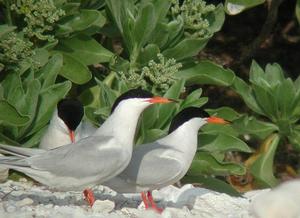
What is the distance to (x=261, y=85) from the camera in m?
6.47

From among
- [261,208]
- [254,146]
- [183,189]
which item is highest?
[261,208]

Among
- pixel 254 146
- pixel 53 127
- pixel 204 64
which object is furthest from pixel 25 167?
pixel 254 146

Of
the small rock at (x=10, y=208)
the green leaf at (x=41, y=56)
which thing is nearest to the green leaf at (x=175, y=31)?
the green leaf at (x=41, y=56)

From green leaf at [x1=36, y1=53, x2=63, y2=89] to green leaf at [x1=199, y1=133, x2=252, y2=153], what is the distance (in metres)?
1.03

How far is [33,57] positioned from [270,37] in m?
3.37

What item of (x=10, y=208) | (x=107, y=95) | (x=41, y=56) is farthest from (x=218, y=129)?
(x=10, y=208)

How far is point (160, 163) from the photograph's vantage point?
193 inches

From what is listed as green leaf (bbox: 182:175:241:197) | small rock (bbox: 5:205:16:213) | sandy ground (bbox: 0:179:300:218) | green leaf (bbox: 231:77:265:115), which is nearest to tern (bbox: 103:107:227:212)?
sandy ground (bbox: 0:179:300:218)

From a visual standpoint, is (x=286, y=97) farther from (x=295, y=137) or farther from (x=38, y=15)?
(x=38, y=15)

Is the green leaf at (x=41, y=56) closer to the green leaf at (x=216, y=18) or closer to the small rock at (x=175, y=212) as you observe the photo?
the green leaf at (x=216, y=18)

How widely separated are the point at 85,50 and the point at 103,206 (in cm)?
185

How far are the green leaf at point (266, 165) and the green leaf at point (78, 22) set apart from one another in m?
1.48

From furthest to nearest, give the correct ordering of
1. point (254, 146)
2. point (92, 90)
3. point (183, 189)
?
point (254, 146)
point (92, 90)
point (183, 189)

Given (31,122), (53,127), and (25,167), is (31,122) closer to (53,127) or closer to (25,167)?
(53,127)
